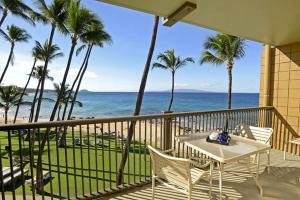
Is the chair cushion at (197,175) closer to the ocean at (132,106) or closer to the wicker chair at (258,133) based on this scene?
the wicker chair at (258,133)

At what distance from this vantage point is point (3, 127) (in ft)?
6.72

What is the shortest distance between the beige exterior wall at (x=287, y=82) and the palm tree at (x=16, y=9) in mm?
16916

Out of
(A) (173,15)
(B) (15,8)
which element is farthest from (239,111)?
(B) (15,8)

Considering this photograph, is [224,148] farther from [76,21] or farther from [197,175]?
[76,21]

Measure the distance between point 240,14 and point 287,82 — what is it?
10.1 feet

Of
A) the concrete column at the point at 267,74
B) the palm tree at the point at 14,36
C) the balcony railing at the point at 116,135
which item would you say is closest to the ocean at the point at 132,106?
the palm tree at the point at 14,36

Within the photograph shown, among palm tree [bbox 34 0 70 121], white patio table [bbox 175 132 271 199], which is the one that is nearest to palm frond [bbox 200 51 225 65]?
palm tree [bbox 34 0 70 121]

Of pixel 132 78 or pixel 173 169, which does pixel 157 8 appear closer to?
pixel 173 169

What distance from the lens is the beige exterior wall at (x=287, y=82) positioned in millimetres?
5152

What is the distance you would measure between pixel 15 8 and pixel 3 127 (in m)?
17.5

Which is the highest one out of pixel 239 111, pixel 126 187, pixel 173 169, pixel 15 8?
pixel 15 8

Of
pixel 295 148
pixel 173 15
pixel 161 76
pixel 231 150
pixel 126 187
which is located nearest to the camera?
pixel 231 150

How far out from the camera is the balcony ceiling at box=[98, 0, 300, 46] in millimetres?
2752

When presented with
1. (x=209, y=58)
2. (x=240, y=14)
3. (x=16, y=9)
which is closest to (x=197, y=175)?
(x=240, y=14)
